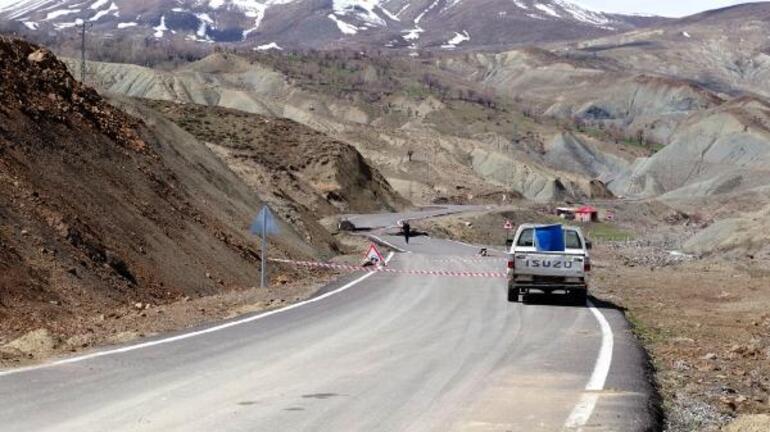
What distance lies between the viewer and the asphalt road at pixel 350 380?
31.0 ft

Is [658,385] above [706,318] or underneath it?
above

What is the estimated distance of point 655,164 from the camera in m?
169

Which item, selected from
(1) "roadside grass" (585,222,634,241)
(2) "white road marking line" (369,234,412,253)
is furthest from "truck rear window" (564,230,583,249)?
(1) "roadside grass" (585,222,634,241)

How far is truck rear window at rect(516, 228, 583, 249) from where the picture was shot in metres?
23.5

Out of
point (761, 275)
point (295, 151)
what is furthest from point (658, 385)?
point (295, 151)

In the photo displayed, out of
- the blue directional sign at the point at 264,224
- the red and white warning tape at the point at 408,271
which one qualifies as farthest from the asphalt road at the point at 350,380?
the red and white warning tape at the point at 408,271

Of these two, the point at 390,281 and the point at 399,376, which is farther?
the point at 390,281

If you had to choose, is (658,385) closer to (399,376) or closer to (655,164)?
(399,376)

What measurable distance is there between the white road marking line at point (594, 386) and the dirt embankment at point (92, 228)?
6.40 meters

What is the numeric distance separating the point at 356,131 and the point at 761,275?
117m

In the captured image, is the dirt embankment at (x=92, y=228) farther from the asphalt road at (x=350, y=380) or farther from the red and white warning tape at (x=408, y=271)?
the asphalt road at (x=350, y=380)

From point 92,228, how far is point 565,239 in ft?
33.6

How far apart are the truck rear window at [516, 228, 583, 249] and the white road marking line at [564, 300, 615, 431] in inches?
233

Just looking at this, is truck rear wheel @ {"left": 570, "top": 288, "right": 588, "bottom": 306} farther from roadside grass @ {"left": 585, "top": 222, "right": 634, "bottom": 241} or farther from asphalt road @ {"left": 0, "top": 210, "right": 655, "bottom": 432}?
roadside grass @ {"left": 585, "top": 222, "right": 634, "bottom": 241}
